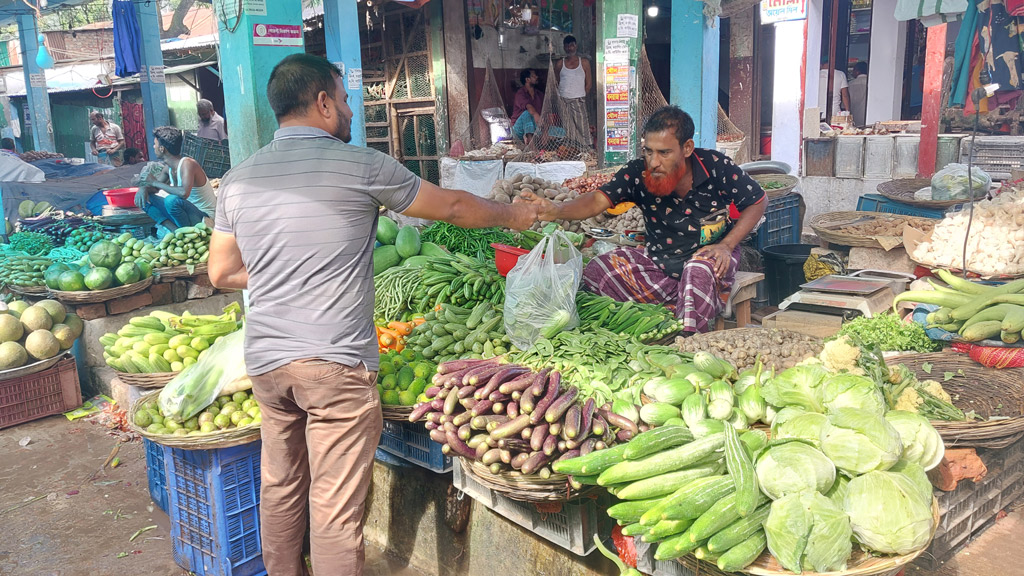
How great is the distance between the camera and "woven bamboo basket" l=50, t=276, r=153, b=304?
233 inches

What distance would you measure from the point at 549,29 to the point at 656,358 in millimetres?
10420

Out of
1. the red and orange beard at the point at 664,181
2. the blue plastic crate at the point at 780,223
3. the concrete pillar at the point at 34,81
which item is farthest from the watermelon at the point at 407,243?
the concrete pillar at the point at 34,81

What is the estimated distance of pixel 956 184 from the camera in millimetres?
6473

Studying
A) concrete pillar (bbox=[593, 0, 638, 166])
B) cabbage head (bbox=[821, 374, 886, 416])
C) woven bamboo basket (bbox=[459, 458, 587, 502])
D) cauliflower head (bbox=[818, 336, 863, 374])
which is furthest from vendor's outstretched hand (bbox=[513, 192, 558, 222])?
concrete pillar (bbox=[593, 0, 638, 166])

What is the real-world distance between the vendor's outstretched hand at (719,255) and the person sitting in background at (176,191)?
4.10m

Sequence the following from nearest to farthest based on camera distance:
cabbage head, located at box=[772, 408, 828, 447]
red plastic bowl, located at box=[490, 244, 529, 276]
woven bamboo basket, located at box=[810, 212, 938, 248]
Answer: cabbage head, located at box=[772, 408, 828, 447]
red plastic bowl, located at box=[490, 244, 529, 276]
woven bamboo basket, located at box=[810, 212, 938, 248]

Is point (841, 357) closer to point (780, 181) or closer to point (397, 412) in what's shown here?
point (397, 412)

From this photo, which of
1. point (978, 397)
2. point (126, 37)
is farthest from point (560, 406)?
point (126, 37)

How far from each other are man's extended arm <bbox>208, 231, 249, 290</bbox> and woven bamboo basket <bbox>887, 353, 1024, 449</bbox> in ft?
9.13

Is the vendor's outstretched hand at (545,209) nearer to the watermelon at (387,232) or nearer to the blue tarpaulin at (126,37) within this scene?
the watermelon at (387,232)

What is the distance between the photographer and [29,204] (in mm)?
10836

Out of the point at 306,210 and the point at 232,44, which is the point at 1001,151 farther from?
the point at 306,210

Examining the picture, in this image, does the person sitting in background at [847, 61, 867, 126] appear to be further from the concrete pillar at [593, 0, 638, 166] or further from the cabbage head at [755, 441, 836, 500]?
the cabbage head at [755, 441, 836, 500]

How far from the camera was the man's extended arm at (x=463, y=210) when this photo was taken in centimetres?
276
